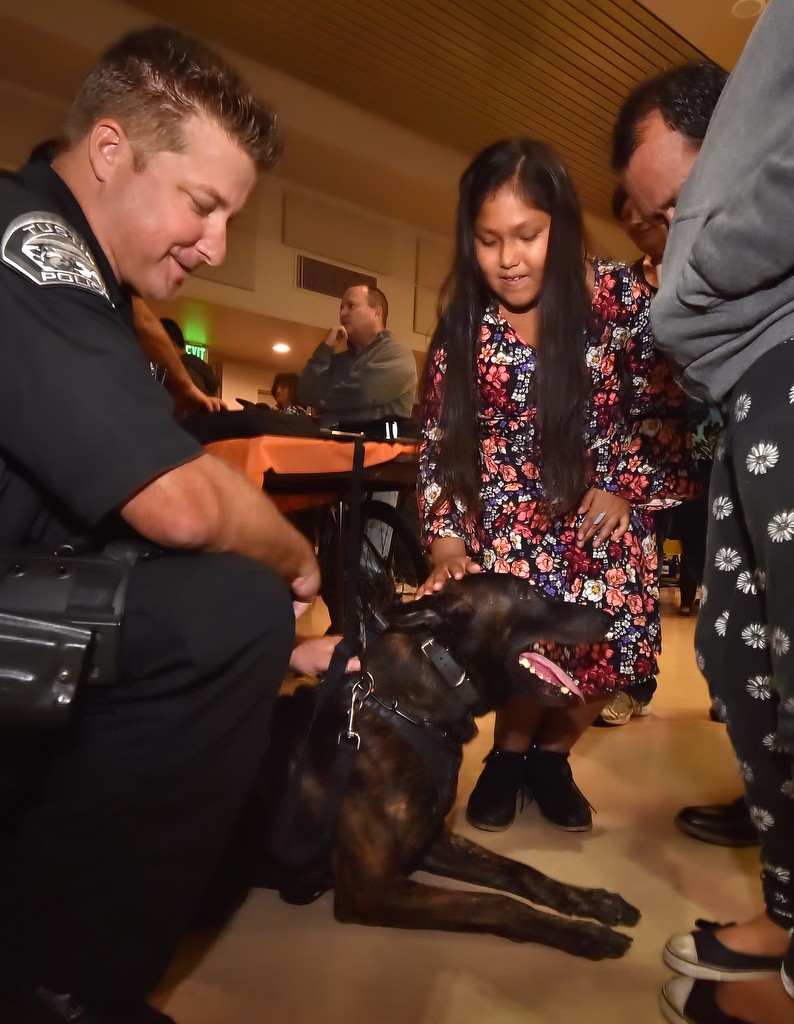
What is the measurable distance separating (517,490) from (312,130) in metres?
5.24

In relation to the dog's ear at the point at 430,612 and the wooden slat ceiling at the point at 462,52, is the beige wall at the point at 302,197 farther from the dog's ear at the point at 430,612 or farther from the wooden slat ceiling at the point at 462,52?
the dog's ear at the point at 430,612

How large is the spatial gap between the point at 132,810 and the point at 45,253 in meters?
0.69

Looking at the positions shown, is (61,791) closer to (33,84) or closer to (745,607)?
(745,607)

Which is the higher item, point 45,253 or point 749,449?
point 45,253

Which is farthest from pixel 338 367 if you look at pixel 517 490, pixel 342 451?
pixel 517 490

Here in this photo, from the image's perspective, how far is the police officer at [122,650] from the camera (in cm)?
82

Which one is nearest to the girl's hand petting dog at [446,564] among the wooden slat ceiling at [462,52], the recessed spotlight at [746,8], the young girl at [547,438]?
the young girl at [547,438]

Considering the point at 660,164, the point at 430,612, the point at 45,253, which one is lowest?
the point at 430,612

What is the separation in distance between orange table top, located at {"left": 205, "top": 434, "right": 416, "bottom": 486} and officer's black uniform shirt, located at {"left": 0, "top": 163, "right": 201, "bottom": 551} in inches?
49.0

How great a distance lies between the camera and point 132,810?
0.89 m

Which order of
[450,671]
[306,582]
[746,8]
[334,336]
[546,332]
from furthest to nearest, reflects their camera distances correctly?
[746,8]
[334,336]
[546,332]
[450,671]
[306,582]

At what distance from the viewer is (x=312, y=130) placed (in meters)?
5.83

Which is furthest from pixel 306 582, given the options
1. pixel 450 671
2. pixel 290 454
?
pixel 290 454

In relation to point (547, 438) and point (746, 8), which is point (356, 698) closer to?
point (547, 438)
